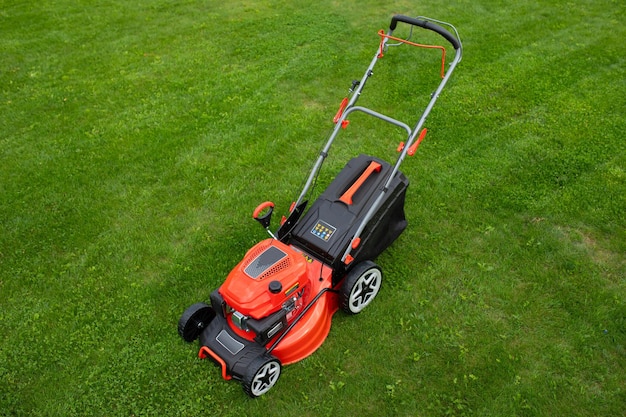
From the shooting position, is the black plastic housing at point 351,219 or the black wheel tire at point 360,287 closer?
the black wheel tire at point 360,287

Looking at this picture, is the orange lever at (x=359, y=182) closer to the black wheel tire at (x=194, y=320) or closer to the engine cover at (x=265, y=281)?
the engine cover at (x=265, y=281)

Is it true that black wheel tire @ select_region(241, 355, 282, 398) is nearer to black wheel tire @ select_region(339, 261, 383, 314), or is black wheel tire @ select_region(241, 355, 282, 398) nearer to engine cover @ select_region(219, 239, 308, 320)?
engine cover @ select_region(219, 239, 308, 320)

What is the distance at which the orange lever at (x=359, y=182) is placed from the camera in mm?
5004

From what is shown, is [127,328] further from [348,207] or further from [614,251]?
[614,251]

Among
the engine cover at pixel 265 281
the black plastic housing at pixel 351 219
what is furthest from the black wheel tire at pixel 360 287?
the engine cover at pixel 265 281

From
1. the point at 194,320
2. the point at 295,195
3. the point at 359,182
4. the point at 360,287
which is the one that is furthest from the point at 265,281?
the point at 295,195

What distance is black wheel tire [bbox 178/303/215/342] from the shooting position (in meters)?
4.61

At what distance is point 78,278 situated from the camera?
5465mm

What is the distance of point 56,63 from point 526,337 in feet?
29.3

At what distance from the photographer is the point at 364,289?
16.1 feet

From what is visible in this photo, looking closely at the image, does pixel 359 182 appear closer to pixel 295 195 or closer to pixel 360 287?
pixel 360 287

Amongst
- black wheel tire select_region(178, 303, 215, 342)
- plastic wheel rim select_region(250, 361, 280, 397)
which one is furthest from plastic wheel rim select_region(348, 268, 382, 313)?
black wheel tire select_region(178, 303, 215, 342)

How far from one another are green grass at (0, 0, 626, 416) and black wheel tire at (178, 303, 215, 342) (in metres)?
0.13

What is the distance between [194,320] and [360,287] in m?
1.54
